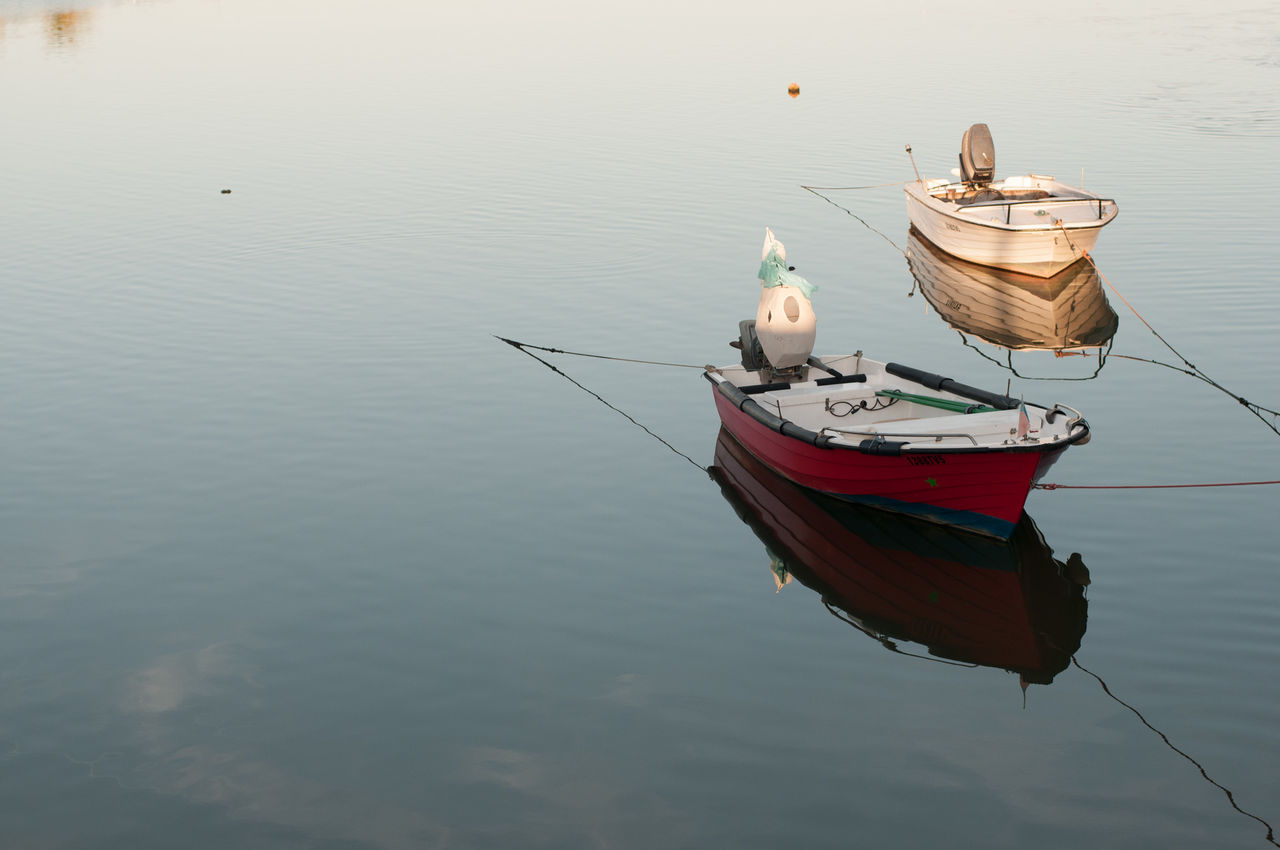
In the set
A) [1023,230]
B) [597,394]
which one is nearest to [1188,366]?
[1023,230]

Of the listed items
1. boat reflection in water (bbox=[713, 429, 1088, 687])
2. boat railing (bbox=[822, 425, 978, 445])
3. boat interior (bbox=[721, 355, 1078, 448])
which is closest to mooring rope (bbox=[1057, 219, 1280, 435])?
boat interior (bbox=[721, 355, 1078, 448])

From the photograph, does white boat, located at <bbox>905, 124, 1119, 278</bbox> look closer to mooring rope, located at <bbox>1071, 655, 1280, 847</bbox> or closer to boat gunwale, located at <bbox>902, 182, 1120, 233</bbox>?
Answer: boat gunwale, located at <bbox>902, 182, 1120, 233</bbox>

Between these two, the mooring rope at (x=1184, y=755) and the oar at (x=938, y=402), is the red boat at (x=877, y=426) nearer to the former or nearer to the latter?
the oar at (x=938, y=402)

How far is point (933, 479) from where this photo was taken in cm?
1430

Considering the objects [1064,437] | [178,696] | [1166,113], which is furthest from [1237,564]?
[1166,113]

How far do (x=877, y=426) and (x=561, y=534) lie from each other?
Answer: 4009mm

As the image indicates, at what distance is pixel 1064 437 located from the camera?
13.7 m

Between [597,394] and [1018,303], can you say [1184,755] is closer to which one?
[597,394]

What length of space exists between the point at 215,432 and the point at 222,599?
5349 mm

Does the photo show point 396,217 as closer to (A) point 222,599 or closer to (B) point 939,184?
(B) point 939,184

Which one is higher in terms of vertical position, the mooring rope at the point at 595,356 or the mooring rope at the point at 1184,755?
the mooring rope at the point at 595,356

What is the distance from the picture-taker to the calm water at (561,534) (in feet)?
33.4

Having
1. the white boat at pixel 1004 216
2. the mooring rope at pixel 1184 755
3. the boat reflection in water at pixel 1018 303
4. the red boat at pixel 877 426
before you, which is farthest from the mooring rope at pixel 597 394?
the white boat at pixel 1004 216

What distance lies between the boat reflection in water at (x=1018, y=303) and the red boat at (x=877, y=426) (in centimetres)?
566
